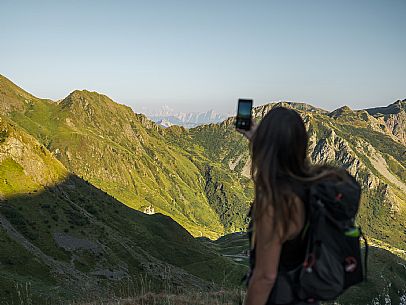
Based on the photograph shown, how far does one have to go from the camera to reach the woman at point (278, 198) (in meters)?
3.74

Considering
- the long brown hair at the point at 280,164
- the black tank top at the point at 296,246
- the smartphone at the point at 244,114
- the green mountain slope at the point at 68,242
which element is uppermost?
the smartphone at the point at 244,114

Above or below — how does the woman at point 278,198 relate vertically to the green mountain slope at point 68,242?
above

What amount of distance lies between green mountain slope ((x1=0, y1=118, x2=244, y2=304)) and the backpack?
102ft

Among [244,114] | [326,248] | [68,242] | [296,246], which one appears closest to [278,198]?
[296,246]

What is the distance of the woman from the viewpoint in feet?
12.3

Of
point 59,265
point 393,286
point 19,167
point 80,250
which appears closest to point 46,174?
point 19,167

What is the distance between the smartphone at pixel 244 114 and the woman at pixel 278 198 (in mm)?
789

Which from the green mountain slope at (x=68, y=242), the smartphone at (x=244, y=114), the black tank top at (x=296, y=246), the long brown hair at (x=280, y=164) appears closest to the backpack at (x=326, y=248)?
the black tank top at (x=296, y=246)

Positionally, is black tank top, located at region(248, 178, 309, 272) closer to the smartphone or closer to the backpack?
the backpack

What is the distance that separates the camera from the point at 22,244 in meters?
48.8

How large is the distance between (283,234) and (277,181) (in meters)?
0.52

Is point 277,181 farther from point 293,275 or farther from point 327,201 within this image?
point 293,275

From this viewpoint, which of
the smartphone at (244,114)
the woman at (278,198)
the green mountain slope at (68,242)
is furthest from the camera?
the green mountain slope at (68,242)

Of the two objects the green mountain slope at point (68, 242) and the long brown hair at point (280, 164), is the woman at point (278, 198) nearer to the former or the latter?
the long brown hair at point (280, 164)
